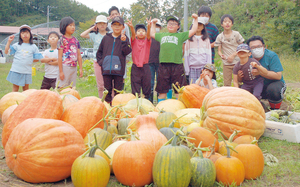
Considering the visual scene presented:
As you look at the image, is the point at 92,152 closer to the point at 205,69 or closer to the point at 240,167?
the point at 240,167

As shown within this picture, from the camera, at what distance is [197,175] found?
207 cm

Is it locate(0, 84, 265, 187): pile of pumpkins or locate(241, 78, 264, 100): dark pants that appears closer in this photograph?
locate(0, 84, 265, 187): pile of pumpkins

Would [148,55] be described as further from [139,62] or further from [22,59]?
[22,59]

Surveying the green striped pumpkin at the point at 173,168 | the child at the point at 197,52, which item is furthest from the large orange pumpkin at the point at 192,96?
the green striped pumpkin at the point at 173,168

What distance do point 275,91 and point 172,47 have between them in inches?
80.0

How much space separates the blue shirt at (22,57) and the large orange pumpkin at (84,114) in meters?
3.29

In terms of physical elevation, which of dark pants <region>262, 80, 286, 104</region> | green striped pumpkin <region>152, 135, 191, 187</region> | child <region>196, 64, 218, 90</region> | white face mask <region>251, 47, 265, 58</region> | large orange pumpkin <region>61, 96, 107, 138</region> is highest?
white face mask <region>251, 47, 265, 58</region>

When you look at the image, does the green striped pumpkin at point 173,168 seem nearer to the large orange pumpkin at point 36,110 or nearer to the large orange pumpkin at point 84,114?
the large orange pumpkin at point 84,114

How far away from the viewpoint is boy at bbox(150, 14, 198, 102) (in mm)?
4906

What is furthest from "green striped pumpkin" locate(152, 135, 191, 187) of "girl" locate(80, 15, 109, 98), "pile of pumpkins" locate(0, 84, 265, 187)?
"girl" locate(80, 15, 109, 98)

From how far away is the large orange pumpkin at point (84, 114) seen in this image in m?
2.78

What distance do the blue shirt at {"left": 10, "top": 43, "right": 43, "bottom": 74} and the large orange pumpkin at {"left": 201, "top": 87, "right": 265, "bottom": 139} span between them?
430cm

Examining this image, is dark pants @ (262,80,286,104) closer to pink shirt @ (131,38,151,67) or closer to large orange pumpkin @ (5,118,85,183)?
pink shirt @ (131,38,151,67)

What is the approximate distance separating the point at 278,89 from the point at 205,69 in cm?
132
